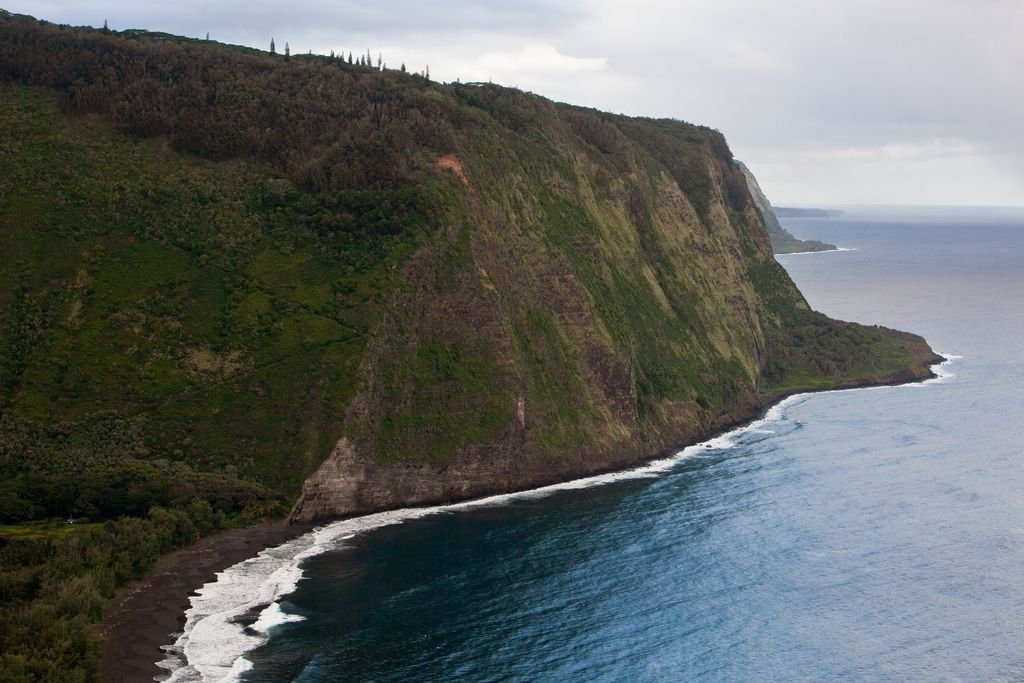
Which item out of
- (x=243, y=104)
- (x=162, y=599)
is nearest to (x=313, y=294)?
(x=243, y=104)

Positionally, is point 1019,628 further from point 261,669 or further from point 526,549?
point 261,669

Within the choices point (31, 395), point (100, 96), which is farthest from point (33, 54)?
point (31, 395)

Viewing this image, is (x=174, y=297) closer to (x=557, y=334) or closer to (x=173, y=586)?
(x=173, y=586)

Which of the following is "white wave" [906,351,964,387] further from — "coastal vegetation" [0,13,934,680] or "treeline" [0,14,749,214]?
"treeline" [0,14,749,214]

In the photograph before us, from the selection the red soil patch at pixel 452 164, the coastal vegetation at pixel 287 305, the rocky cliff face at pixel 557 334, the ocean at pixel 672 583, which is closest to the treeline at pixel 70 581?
the coastal vegetation at pixel 287 305

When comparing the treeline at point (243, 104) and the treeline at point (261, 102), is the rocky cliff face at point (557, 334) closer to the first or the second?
the treeline at point (261, 102)

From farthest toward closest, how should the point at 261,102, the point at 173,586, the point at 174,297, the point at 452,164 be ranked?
the point at 261,102, the point at 452,164, the point at 174,297, the point at 173,586

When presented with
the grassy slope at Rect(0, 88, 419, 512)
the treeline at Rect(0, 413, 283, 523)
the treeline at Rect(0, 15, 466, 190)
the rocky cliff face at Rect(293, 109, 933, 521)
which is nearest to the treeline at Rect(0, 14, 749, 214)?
the treeline at Rect(0, 15, 466, 190)
